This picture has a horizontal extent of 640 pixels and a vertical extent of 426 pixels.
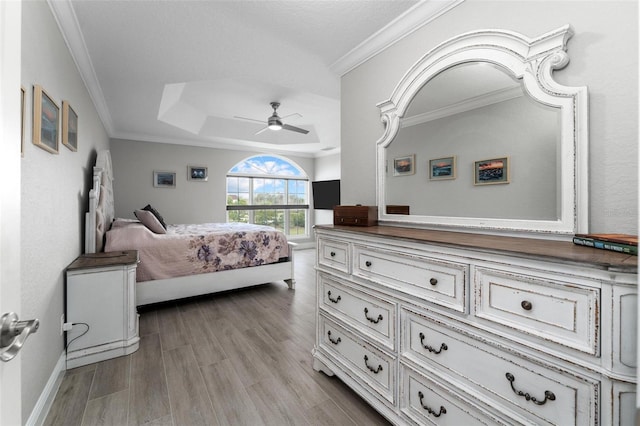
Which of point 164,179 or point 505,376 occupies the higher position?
point 164,179

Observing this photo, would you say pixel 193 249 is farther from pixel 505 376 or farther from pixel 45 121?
pixel 505 376

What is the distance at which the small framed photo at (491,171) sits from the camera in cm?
147

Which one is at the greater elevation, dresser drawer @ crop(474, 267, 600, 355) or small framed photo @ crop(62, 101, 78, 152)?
small framed photo @ crop(62, 101, 78, 152)

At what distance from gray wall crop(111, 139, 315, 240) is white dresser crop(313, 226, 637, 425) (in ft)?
16.3

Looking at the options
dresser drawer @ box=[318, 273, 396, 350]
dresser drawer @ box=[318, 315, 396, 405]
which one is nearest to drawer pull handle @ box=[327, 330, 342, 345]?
dresser drawer @ box=[318, 315, 396, 405]

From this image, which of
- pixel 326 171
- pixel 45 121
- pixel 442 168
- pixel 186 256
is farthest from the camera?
pixel 326 171

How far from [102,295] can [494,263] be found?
2.68 metres

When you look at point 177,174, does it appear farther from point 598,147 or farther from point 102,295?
point 598,147

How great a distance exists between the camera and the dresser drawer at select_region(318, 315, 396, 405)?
152cm

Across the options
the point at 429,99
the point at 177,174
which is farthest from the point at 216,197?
the point at 429,99

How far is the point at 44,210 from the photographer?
171 centimetres

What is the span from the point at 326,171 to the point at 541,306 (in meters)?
6.45

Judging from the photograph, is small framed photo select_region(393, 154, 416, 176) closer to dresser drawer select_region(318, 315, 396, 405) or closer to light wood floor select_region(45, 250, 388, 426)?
dresser drawer select_region(318, 315, 396, 405)

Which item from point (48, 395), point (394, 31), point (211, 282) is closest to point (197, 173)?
point (211, 282)
